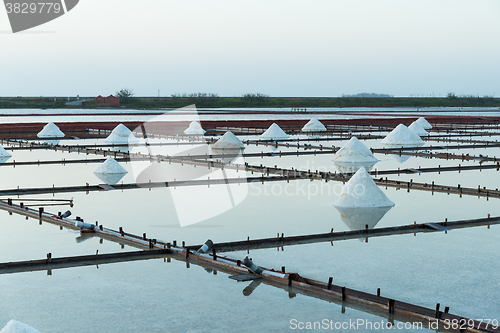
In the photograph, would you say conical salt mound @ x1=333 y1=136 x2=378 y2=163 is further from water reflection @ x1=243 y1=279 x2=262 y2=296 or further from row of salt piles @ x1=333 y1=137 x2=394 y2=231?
water reflection @ x1=243 y1=279 x2=262 y2=296

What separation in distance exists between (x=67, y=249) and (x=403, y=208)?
14.4ft

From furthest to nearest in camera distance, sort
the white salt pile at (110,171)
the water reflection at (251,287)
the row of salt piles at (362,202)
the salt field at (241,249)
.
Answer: the white salt pile at (110,171), the row of salt piles at (362,202), the water reflection at (251,287), the salt field at (241,249)

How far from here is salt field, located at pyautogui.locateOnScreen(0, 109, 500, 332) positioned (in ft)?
13.6

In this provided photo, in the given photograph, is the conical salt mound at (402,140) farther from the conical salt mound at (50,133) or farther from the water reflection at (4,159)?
the conical salt mound at (50,133)

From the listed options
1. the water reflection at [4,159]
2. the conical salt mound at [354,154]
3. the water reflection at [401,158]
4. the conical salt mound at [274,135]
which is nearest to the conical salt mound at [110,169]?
the water reflection at [4,159]

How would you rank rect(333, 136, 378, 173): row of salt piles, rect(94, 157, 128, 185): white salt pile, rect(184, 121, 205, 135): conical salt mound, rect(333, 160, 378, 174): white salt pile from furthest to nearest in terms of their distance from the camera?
1. rect(184, 121, 205, 135): conical salt mound
2. rect(333, 136, 378, 173): row of salt piles
3. rect(333, 160, 378, 174): white salt pile
4. rect(94, 157, 128, 185): white salt pile

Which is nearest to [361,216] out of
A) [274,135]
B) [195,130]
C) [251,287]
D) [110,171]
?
[251,287]

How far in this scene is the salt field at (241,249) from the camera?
163 inches

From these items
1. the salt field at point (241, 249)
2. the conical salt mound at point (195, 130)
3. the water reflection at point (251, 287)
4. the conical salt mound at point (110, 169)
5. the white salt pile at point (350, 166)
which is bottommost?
the water reflection at point (251, 287)

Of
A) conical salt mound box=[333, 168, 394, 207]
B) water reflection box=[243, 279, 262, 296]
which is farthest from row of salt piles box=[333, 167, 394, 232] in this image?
water reflection box=[243, 279, 262, 296]

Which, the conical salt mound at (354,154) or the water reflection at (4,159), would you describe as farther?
the water reflection at (4,159)

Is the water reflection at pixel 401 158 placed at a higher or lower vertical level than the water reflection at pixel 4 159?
lower

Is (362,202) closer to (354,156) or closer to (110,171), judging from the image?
(110,171)

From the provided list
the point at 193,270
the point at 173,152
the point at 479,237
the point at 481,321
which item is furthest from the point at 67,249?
the point at 173,152
